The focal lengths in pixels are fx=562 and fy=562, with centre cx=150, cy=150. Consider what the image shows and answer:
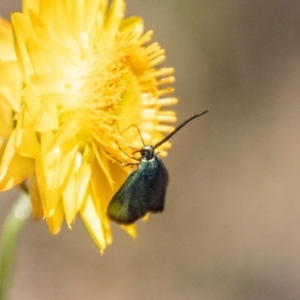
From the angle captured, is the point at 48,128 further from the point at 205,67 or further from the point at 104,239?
the point at 205,67

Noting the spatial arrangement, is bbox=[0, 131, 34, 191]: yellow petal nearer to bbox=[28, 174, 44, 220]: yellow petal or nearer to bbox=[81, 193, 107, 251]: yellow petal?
bbox=[28, 174, 44, 220]: yellow petal

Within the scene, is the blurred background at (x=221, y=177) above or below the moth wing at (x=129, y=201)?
below

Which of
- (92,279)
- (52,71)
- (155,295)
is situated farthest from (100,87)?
(155,295)

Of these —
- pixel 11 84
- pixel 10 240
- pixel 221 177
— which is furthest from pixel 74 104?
pixel 221 177

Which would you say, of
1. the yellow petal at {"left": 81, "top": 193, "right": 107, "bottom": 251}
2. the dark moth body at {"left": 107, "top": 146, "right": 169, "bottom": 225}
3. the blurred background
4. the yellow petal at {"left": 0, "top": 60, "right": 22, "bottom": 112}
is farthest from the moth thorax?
the blurred background

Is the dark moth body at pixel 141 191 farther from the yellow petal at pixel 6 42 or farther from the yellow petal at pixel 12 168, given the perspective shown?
the yellow petal at pixel 6 42

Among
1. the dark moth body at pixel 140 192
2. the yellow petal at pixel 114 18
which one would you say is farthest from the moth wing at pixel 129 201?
the yellow petal at pixel 114 18

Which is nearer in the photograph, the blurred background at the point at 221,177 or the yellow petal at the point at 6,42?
the yellow petal at the point at 6,42

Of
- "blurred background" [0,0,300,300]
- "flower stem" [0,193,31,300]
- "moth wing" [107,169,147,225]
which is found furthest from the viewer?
"blurred background" [0,0,300,300]

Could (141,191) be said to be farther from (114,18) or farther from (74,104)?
(114,18)
